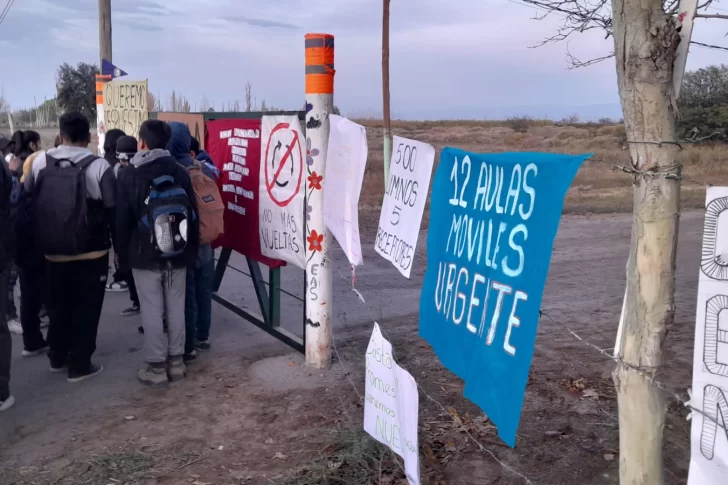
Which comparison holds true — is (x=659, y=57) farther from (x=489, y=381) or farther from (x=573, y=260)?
(x=573, y=260)

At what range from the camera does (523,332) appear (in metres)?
2.67

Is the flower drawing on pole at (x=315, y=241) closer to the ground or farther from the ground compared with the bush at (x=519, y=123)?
closer to the ground

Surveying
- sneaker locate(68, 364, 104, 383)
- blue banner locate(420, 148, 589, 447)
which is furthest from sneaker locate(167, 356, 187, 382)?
blue banner locate(420, 148, 589, 447)

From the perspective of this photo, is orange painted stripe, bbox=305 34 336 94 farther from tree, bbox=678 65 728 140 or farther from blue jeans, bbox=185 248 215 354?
tree, bbox=678 65 728 140

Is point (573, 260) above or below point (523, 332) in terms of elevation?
below

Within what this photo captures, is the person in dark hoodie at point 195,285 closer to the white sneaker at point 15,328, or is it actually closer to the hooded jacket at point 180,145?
the hooded jacket at point 180,145

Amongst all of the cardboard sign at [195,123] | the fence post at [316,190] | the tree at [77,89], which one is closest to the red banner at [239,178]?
the cardboard sign at [195,123]

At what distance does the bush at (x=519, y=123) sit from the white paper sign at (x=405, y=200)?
51508 millimetres

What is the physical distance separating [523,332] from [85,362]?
4.07m

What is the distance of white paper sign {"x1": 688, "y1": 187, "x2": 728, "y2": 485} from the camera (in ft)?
6.73

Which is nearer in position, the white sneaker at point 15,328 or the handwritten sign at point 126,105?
the white sneaker at point 15,328

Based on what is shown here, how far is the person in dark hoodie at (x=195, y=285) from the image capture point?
5672mm

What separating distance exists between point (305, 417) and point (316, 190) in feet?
5.56

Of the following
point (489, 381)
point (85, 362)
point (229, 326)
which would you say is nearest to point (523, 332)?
point (489, 381)
